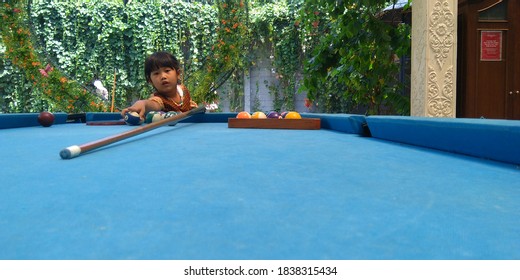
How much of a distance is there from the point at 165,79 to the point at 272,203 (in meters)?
3.35

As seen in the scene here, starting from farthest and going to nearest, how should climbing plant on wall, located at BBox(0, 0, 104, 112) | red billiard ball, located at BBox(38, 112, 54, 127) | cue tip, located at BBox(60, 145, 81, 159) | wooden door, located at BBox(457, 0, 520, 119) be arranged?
climbing plant on wall, located at BBox(0, 0, 104, 112) → wooden door, located at BBox(457, 0, 520, 119) → red billiard ball, located at BBox(38, 112, 54, 127) → cue tip, located at BBox(60, 145, 81, 159)

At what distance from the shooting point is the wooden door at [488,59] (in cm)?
363

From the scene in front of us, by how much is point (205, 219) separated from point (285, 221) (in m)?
0.14

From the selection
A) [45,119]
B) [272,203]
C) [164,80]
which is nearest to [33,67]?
[45,119]

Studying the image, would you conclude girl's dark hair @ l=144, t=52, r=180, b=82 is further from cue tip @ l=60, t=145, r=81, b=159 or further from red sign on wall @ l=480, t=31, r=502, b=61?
red sign on wall @ l=480, t=31, r=502, b=61

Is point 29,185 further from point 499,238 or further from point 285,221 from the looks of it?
point 499,238

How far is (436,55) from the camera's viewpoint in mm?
3092

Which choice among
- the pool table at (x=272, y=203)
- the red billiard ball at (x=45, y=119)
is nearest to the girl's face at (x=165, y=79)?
the red billiard ball at (x=45, y=119)

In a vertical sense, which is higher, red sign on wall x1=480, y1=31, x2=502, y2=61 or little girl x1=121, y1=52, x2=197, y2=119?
red sign on wall x1=480, y1=31, x2=502, y2=61

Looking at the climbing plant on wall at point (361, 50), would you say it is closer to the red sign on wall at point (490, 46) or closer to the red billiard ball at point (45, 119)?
the red sign on wall at point (490, 46)

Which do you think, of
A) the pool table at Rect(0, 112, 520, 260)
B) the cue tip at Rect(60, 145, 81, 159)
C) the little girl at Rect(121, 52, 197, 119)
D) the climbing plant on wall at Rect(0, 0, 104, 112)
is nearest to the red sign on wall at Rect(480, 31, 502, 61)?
the pool table at Rect(0, 112, 520, 260)

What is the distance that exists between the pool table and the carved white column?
1649 millimetres

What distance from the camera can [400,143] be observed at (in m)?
1.97

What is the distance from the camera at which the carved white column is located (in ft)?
10.0
